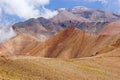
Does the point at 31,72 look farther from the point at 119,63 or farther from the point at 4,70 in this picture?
the point at 119,63

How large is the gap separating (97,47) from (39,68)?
356 feet

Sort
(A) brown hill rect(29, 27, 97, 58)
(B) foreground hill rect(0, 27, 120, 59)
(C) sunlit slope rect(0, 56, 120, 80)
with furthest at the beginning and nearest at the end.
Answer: (A) brown hill rect(29, 27, 97, 58), (B) foreground hill rect(0, 27, 120, 59), (C) sunlit slope rect(0, 56, 120, 80)

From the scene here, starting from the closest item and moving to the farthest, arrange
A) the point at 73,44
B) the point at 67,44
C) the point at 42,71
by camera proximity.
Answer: the point at 42,71 → the point at 73,44 → the point at 67,44

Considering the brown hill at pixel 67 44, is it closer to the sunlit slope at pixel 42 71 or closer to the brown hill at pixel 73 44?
the brown hill at pixel 73 44

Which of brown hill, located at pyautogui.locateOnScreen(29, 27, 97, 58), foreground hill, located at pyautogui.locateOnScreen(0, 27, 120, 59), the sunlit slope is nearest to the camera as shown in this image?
the sunlit slope

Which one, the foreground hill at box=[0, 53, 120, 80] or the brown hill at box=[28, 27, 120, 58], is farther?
the brown hill at box=[28, 27, 120, 58]

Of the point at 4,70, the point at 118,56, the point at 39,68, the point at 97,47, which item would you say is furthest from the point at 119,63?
the point at 97,47

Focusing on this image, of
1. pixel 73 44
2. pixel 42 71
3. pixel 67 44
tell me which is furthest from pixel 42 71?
pixel 67 44


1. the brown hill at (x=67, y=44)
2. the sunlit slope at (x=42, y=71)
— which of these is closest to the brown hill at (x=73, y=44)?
the brown hill at (x=67, y=44)

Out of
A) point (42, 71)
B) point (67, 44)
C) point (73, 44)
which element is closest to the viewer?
point (42, 71)

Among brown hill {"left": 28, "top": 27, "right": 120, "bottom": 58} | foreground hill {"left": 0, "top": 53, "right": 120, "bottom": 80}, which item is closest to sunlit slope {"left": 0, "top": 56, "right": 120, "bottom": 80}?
foreground hill {"left": 0, "top": 53, "right": 120, "bottom": 80}

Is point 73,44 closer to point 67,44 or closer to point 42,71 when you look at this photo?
point 67,44

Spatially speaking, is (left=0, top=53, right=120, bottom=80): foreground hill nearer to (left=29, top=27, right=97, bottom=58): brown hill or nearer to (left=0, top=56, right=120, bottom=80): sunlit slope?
(left=0, top=56, right=120, bottom=80): sunlit slope

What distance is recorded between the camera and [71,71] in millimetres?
50031
